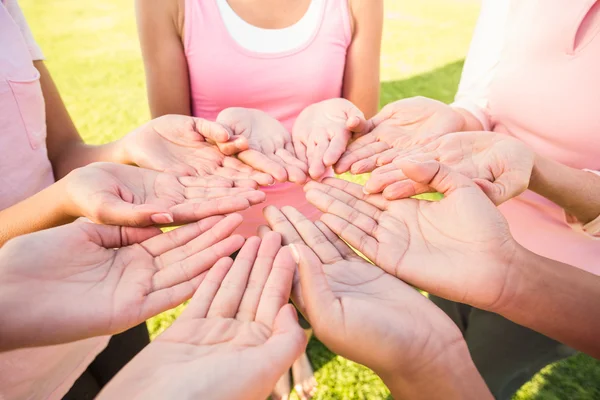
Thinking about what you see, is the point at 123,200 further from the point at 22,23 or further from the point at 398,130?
the point at 398,130

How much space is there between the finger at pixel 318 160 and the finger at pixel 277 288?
39cm

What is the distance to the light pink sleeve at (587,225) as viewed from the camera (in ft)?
4.11

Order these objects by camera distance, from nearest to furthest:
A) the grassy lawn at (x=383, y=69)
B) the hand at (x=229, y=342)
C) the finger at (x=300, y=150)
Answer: the hand at (x=229, y=342), the finger at (x=300, y=150), the grassy lawn at (x=383, y=69)

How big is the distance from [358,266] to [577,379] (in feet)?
5.42

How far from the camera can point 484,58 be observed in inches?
Result: 60.6

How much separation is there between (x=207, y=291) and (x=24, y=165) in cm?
75

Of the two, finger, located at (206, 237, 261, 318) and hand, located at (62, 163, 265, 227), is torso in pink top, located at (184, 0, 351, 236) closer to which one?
hand, located at (62, 163, 265, 227)

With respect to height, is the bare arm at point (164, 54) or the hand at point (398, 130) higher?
the bare arm at point (164, 54)

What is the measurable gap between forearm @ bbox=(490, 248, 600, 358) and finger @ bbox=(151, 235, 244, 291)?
0.78 meters

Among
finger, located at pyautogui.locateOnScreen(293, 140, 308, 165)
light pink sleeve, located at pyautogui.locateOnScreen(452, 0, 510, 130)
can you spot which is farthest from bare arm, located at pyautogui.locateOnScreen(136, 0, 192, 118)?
light pink sleeve, located at pyautogui.locateOnScreen(452, 0, 510, 130)

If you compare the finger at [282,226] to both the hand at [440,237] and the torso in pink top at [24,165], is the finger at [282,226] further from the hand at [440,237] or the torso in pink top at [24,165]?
the torso in pink top at [24,165]

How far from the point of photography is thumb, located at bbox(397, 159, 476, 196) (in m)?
1.12

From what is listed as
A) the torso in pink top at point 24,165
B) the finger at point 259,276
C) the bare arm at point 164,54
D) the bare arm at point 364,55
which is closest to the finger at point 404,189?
the finger at point 259,276

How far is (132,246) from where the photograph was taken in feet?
3.78
